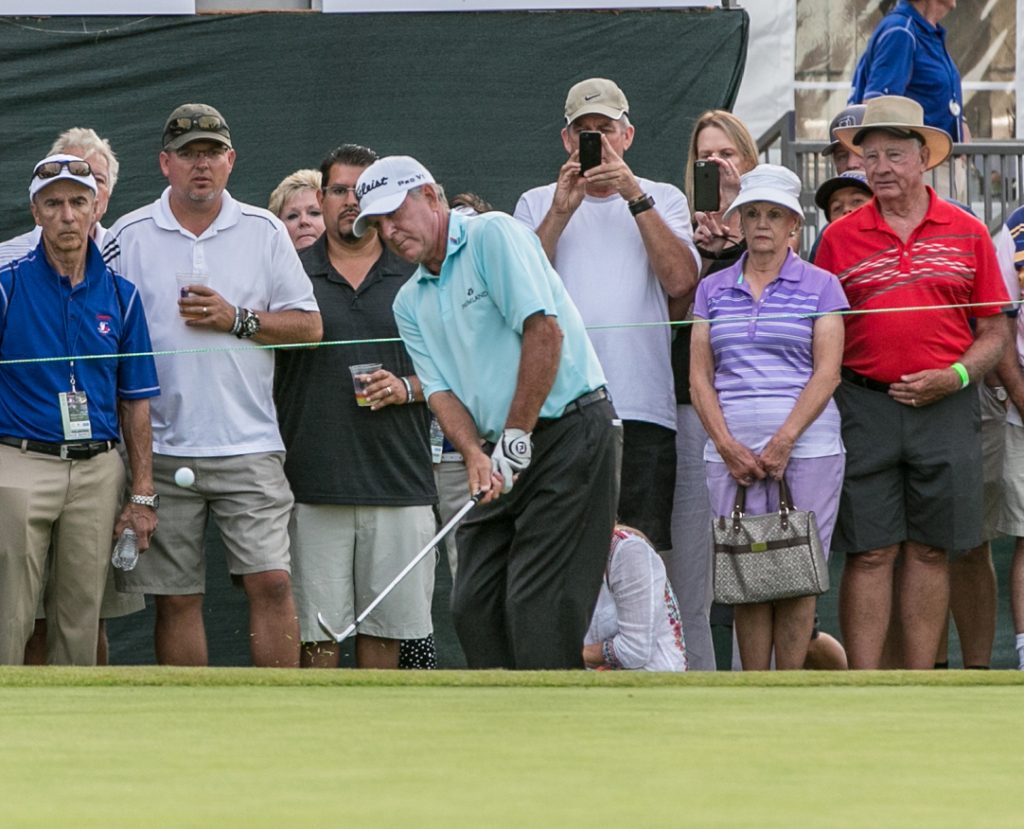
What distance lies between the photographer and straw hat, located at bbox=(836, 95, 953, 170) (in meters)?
6.30

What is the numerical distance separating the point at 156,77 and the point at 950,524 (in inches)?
140

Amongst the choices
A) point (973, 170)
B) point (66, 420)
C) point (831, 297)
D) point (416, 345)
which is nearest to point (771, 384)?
point (831, 297)

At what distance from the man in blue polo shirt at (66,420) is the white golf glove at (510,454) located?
5.06ft

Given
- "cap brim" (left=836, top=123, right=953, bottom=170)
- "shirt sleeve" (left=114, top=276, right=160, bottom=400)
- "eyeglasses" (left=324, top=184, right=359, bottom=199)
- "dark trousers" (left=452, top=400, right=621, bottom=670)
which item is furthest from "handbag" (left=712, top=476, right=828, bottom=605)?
"shirt sleeve" (left=114, top=276, right=160, bottom=400)

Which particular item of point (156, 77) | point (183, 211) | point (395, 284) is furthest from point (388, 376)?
point (156, 77)

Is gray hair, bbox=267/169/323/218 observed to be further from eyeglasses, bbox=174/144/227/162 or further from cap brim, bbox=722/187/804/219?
cap brim, bbox=722/187/804/219

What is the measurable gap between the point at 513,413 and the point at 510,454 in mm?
129

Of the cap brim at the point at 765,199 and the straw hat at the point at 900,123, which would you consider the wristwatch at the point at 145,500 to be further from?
the straw hat at the point at 900,123

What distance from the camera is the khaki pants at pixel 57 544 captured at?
5.96m

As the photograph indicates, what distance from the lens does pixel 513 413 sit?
5.14 m

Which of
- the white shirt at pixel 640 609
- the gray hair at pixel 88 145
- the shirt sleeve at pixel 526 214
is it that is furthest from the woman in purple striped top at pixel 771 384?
the gray hair at pixel 88 145

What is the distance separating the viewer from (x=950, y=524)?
6176mm

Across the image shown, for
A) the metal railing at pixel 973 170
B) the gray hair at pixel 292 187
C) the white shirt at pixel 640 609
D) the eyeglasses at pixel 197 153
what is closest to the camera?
the white shirt at pixel 640 609

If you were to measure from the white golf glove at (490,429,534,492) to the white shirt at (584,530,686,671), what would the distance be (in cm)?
69
